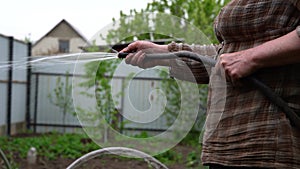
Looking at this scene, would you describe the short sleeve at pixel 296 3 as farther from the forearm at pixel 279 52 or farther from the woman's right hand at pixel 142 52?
the woman's right hand at pixel 142 52

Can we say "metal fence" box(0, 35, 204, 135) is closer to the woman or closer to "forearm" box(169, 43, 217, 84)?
"forearm" box(169, 43, 217, 84)

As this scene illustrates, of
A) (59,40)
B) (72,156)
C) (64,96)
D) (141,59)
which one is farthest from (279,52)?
(59,40)

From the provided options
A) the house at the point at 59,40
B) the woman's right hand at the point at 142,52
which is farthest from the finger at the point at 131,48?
the house at the point at 59,40

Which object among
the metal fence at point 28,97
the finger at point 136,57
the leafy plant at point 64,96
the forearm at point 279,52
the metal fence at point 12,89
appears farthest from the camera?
the leafy plant at point 64,96

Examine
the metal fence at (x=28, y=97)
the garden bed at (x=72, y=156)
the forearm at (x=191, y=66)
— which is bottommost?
the garden bed at (x=72, y=156)

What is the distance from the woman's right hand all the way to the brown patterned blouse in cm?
24

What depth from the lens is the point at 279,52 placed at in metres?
1.33

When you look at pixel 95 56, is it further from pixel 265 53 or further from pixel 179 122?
pixel 265 53

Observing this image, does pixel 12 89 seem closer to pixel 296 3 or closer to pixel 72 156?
pixel 72 156

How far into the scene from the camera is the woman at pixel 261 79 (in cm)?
137

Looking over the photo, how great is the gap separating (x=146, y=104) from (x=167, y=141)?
16cm

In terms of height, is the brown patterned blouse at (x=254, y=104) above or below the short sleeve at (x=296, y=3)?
below

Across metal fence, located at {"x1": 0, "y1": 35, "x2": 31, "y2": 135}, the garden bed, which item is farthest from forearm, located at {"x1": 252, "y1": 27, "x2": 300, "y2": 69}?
metal fence, located at {"x1": 0, "y1": 35, "x2": 31, "y2": 135}

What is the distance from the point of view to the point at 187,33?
6.12 ft
